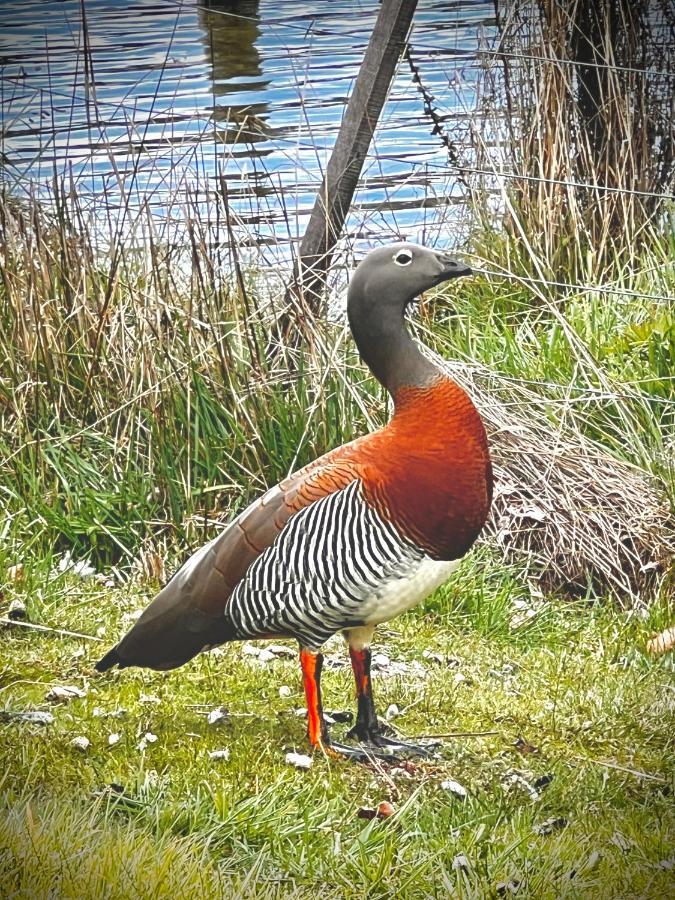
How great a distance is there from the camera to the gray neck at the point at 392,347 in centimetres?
218

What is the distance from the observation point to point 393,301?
7.11 feet

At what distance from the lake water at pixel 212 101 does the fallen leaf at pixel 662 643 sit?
44.5 inches

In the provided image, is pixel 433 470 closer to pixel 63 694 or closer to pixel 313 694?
pixel 313 694

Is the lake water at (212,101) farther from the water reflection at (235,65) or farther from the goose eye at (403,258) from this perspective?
the goose eye at (403,258)

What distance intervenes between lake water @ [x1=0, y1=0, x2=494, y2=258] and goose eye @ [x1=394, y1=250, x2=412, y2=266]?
641 mm

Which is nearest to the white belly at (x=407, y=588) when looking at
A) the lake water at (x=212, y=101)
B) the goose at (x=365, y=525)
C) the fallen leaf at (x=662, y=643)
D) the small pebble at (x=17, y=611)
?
the goose at (x=365, y=525)

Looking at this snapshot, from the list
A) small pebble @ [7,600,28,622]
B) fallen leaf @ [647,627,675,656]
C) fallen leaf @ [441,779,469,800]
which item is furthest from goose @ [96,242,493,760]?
fallen leaf @ [647,627,675,656]

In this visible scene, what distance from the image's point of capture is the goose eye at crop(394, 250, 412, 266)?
2.14m

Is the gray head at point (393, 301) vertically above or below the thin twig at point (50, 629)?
above

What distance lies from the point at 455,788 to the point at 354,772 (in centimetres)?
19

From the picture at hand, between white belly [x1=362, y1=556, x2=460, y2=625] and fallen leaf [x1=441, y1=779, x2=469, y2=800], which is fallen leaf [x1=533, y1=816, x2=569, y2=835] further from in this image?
white belly [x1=362, y1=556, x2=460, y2=625]

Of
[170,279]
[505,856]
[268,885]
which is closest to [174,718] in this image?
[268,885]

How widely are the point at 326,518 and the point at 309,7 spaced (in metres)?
1.11

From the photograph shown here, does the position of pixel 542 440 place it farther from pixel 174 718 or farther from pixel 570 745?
pixel 174 718
